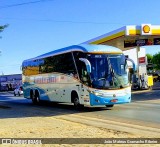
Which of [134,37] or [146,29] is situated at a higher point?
[146,29]

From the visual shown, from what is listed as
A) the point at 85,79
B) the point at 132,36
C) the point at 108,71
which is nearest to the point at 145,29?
the point at 132,36

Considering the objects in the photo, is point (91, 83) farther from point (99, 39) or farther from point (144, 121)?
point (99, 39)

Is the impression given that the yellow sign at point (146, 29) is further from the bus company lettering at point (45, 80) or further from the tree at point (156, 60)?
the tree at point (156, 60)

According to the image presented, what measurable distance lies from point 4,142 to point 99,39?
2771cm

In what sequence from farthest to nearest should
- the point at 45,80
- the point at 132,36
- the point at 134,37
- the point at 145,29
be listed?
the point at 134,37, the point at 132,36, the point at 145,29, the point at 45,80

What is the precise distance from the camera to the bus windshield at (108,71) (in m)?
19.6

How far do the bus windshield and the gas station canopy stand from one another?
12.7 meters

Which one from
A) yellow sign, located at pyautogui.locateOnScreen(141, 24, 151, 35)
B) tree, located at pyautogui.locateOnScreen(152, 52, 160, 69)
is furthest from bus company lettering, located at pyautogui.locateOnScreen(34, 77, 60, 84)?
tree, located at pyautogui.locateOnScreen(152, 52, 160, 69)

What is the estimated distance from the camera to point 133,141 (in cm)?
1005

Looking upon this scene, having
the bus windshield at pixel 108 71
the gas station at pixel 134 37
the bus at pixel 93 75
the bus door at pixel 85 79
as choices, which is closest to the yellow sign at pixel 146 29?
the gas station at pixel 134 37

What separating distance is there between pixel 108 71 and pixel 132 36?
15.6 m

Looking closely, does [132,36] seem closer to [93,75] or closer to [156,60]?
[93,75]

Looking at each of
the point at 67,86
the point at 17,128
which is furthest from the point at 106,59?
the point at 17,128

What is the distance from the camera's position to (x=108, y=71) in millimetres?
19719
